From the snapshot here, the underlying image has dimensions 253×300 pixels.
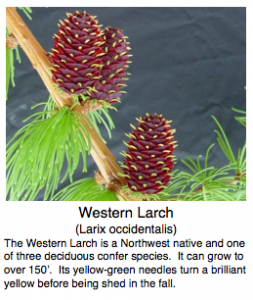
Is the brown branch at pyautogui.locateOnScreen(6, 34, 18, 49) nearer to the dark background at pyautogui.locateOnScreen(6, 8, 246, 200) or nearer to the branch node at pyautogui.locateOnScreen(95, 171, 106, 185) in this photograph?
the branch node at pyautogui.locateOnScreen(95, 171, 106, 185)

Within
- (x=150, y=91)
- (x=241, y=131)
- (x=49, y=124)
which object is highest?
(x=49, y=124)

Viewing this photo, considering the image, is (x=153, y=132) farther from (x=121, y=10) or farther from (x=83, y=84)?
(x=121, y=10)

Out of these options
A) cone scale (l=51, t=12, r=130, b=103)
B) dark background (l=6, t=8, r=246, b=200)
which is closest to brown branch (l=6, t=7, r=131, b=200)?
cone scale (l=51, t=12, r=130, b=103)

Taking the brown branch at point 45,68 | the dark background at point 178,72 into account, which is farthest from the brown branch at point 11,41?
the dark background at point 178,72

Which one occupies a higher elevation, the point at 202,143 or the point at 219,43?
the point at 219,43

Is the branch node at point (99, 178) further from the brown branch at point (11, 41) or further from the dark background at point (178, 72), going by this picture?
the dark background at point (178, 72)

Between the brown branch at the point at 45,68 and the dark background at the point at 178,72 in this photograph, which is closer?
Result: the brown branch at the point at 45,68
